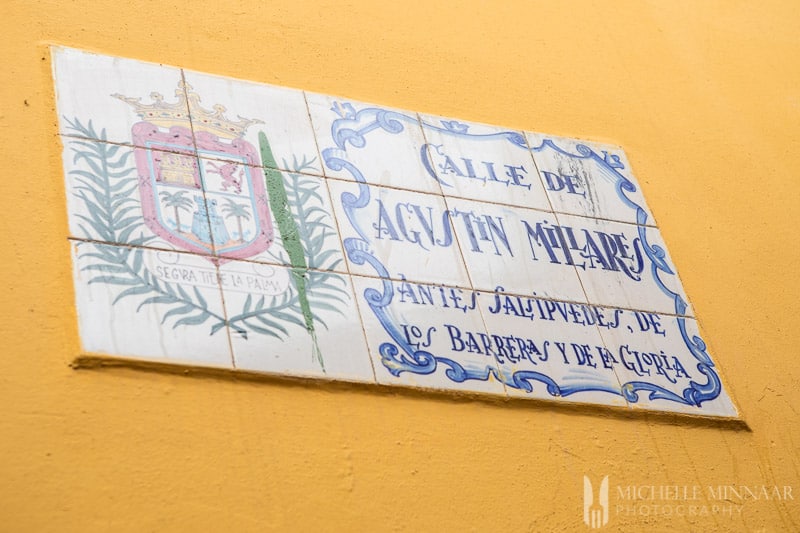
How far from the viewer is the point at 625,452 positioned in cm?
274

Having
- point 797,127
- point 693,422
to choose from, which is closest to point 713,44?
point 797,127

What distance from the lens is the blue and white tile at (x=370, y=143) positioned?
2.91 m

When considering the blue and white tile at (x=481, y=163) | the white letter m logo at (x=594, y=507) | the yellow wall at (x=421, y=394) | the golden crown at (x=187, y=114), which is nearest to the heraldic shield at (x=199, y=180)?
the golden crown at (x=187, y=114)

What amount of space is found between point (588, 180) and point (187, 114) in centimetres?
113

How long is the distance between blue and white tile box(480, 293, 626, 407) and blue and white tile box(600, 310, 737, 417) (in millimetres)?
49

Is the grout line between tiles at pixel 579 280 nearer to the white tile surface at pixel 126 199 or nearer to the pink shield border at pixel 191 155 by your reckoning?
the pink shield border at pixel 191 155

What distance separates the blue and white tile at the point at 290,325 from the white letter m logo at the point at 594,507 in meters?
0.56

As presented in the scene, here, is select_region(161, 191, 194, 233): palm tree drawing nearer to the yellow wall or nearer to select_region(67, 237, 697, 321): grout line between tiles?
select_region(67, 237, 697, 321): grout line between tiles

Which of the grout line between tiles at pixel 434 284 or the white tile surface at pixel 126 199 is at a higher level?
the white tile surface at pixel 126 199

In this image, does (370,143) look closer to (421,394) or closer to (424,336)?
(424,336)

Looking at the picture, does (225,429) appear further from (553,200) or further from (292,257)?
(553,200)

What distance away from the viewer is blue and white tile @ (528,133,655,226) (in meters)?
3.16

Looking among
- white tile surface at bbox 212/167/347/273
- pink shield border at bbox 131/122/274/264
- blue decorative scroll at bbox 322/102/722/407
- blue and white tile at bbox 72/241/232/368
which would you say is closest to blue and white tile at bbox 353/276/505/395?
blue decorative scroll at bbox 322/102/722/407

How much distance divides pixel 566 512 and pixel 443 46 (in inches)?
57.8
